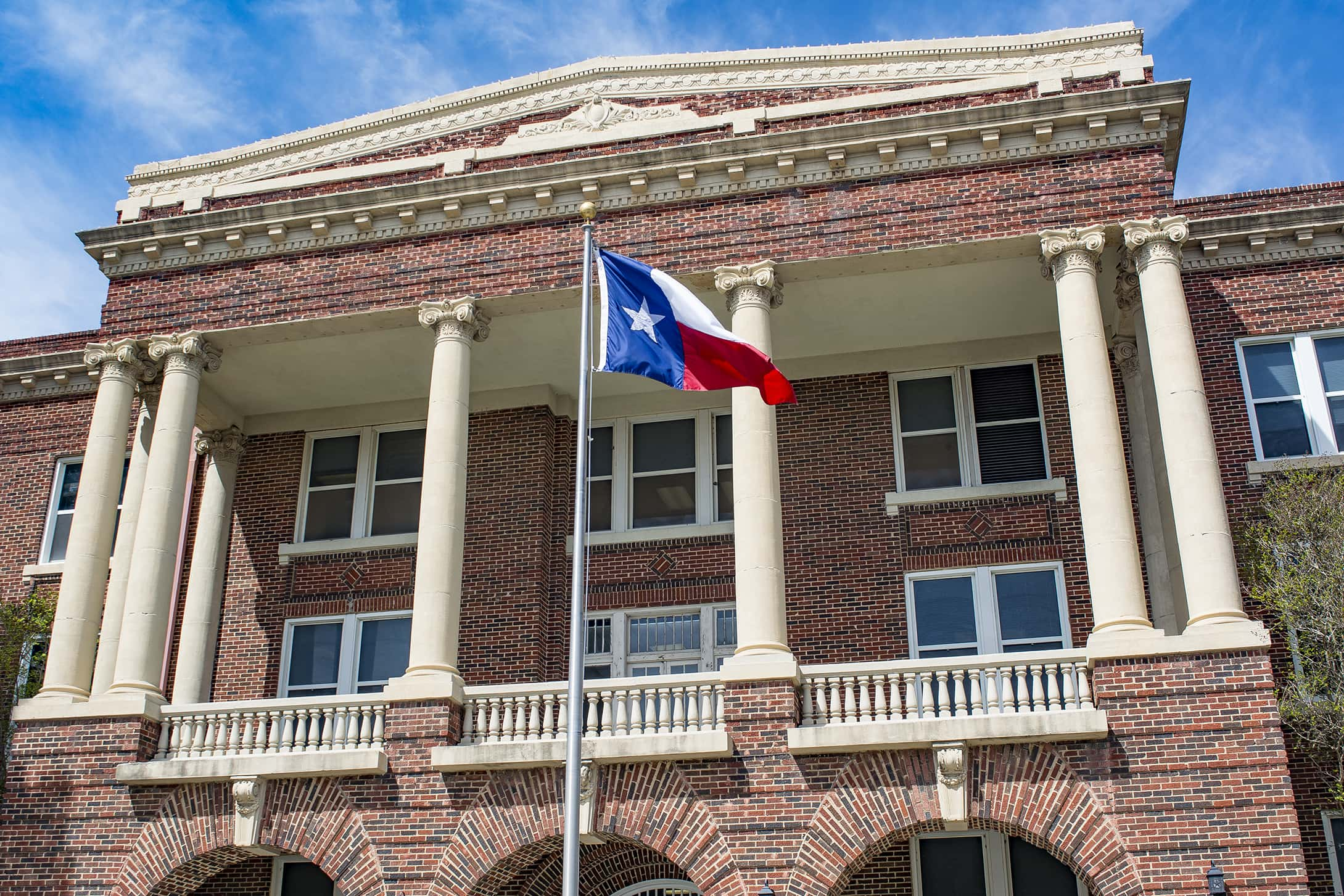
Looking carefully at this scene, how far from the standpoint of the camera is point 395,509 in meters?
22.9

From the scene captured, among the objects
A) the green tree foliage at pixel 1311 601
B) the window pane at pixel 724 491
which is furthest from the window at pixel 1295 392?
the window pane at pixel 724 491

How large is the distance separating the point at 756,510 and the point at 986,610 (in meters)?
4.79

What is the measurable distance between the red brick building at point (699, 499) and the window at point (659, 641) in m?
0.07

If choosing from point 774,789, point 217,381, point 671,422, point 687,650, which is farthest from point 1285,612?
point 217,381

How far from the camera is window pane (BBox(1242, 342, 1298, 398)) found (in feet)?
64.5

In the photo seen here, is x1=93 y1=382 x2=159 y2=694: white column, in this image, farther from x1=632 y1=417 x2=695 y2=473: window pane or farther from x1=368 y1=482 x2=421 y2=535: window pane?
x1=632 y1=417 x2=695 y2=473: window pane

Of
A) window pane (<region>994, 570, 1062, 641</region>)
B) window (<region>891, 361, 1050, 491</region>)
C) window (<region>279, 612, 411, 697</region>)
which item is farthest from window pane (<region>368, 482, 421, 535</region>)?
window pane (<region>994, 570, 1062, 641</region>)

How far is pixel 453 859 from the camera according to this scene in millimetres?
16266

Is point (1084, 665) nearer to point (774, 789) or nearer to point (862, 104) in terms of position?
point (774, 789)

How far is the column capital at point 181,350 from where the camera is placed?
20172 millimetres

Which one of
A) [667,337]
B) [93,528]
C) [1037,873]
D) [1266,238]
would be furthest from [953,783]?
[93,528]

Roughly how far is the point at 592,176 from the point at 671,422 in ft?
16.3

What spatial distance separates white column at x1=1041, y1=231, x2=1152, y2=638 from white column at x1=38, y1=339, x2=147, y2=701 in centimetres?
1370

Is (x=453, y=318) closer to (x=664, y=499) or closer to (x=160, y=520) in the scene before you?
(x=664, y=499)
